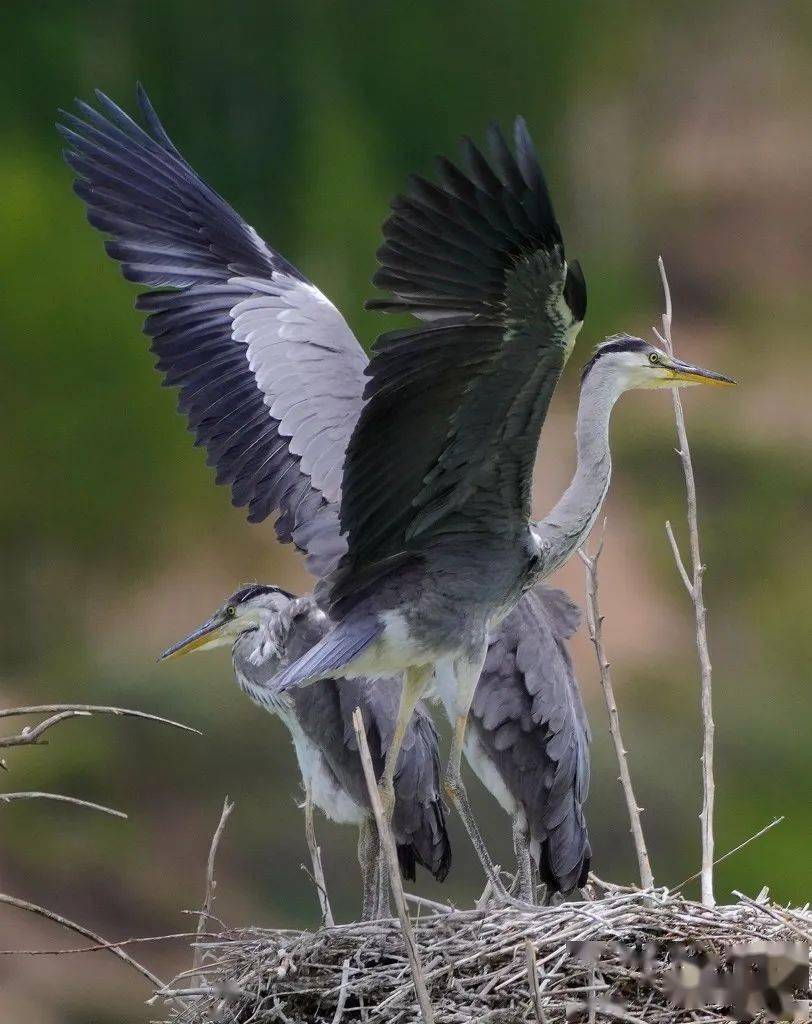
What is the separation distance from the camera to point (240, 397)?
122 inches

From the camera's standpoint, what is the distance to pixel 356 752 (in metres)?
2.98

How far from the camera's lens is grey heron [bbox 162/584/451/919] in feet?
9.71

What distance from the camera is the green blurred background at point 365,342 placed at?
279 inches

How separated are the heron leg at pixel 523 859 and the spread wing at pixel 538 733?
18mm

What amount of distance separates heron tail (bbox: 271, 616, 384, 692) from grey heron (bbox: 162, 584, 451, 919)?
35 centimetres

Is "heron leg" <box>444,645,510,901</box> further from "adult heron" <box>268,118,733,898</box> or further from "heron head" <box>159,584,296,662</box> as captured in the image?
"heron head" <box>159,584,296,662</box>

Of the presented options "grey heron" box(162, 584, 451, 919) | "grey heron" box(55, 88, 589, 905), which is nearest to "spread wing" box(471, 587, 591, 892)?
"grey heron" box(55, 88, 589, 905)

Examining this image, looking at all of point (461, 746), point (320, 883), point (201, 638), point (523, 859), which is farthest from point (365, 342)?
point (320, 883)

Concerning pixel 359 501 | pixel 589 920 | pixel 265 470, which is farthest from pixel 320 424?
pixel 589 920

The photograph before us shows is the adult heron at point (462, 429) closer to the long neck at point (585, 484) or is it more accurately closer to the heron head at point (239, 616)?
the long neck at point (585, 484)

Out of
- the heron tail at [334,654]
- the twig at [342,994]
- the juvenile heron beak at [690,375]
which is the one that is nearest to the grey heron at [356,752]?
the heron tail at [334,654]

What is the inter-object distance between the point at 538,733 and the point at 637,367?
70 centimetres

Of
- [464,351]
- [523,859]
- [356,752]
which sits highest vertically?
[464,351]

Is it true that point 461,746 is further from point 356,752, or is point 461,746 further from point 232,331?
point 232,331
